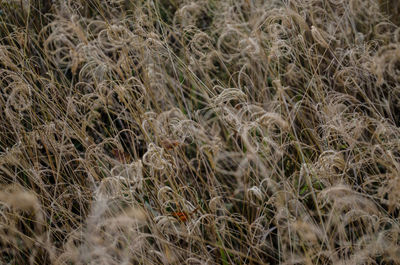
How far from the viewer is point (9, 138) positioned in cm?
180

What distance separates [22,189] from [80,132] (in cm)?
33

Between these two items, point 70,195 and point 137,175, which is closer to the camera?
point 137,175

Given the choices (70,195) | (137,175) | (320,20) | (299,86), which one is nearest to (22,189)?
(70,195)

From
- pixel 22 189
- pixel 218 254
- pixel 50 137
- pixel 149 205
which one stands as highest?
pixel 50 137

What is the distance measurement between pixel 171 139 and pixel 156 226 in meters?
0.40

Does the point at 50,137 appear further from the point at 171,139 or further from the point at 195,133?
the point at 195,133

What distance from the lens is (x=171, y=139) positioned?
165 centimetres

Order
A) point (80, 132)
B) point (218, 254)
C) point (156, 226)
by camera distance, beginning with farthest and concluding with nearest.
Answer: point (80, 132) < point (218, 254) < point (156, 226)

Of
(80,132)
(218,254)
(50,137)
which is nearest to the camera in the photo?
(218,254)

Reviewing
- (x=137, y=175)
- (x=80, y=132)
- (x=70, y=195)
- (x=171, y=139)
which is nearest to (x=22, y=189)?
(x=70, y=195)

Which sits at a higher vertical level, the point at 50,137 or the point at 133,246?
the point at 50,137

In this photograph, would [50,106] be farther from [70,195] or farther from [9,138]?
[70,195]

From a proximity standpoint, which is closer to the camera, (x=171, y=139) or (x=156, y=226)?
(x=156, y=226)

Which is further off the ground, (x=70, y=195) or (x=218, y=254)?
(x=70, y=195)
